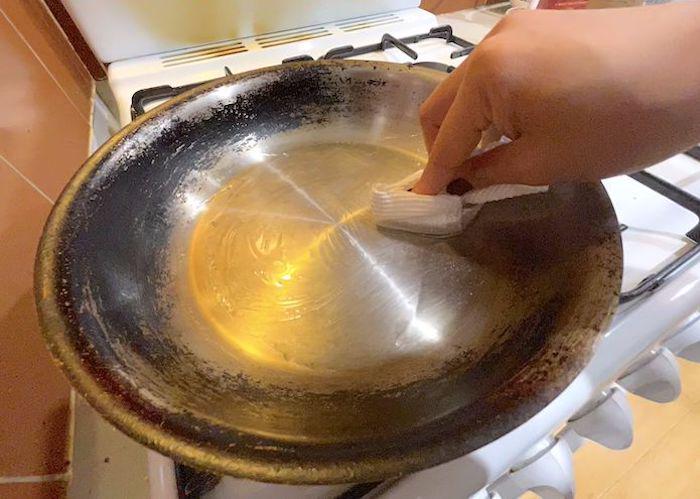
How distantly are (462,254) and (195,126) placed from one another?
25cm

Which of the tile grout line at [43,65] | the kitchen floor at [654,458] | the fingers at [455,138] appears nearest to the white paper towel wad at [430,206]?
the fingers at [455,138]

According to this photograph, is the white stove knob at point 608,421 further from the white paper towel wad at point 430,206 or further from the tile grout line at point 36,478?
the tile grout line at point 36,478

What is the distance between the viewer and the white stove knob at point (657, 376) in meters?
0.41

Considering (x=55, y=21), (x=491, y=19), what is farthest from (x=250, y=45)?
(x=491, y=19)

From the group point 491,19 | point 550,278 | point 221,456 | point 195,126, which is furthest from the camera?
point 491,19

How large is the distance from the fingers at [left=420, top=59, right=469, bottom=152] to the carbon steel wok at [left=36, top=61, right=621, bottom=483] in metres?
0.07

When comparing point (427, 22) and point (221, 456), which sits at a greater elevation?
point (221, 456)

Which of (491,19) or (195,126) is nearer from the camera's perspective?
(195,126)

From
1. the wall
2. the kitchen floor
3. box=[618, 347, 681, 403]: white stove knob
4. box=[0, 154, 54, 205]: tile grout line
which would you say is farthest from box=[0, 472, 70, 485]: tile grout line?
the kitchen floor

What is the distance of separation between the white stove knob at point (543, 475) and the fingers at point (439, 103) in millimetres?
245

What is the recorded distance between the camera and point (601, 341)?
26cm

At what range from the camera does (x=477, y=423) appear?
0.72ft

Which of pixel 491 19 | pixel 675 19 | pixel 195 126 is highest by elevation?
pixel 675 19

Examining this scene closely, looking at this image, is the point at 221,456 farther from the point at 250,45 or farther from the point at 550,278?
the point at 250,45
